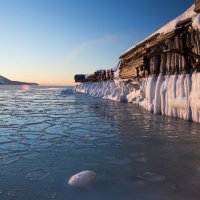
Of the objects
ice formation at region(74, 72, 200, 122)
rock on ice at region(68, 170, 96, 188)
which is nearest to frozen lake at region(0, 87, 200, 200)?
rock on ice at region(68, 170, 96, 188)

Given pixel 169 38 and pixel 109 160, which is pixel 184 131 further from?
pixel 169 38

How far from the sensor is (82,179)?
2672 mm

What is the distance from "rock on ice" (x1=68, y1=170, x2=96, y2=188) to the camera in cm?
261

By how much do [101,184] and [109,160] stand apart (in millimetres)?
810

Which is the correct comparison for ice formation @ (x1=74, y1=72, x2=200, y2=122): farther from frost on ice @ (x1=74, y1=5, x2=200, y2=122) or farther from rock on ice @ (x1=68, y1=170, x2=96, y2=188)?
rock on ice @ (x1=68, y1=170, x2=96, y2=188)

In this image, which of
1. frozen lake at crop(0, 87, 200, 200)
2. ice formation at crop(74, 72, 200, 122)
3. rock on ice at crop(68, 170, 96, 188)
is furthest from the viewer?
ice formation at crop(74, 72, 200, 122)

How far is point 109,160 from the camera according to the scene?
11.2ft

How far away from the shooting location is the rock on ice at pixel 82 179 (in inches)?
103

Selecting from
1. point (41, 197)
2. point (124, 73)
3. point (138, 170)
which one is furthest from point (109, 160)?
point (124, 73)

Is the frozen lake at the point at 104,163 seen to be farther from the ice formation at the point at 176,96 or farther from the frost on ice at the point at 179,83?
the frost on ice at the point at 179,83

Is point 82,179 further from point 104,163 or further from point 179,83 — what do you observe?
point 179,83

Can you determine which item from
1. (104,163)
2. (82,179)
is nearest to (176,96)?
(104,163)

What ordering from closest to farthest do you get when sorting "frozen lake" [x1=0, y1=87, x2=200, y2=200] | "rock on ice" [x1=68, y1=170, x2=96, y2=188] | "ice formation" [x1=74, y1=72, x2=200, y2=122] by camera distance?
1. "frozen lake" [x1=0, y1=87, x2=200, y2=200]
2. "rock on ice" [x1=68, y1=170, x2=96, y2=188]
3. "ice formation" [x1=74, y1=72, x2=200, y2=122]

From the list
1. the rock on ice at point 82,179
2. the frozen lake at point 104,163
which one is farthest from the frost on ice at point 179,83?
the rock on ice at point 82,179
